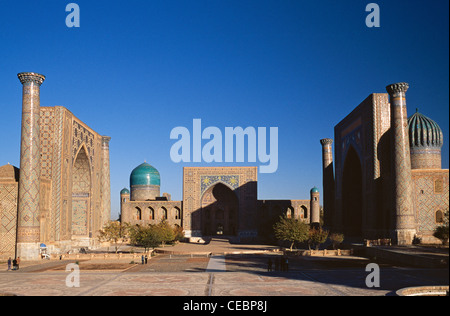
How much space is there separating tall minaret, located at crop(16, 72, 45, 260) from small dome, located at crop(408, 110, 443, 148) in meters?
25.8

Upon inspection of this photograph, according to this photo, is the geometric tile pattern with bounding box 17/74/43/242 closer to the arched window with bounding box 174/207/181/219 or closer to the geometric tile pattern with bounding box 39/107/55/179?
the geometric tile pattern with bounding box 39/107/55/179

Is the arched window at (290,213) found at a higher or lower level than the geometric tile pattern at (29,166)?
lower

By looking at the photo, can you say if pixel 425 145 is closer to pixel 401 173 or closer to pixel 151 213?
pixel 401 173

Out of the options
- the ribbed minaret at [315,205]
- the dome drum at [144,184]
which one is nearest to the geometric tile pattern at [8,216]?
the dome drum at [144,184]

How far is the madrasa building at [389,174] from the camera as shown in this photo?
82.5 ft

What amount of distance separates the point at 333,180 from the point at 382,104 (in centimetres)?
1260

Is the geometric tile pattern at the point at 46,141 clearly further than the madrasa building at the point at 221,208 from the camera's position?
No

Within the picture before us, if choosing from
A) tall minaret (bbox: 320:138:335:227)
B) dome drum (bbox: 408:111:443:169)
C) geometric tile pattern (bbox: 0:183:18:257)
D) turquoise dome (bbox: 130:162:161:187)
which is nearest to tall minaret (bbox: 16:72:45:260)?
geometric tile pattern (bbox: 0:183:18:257)

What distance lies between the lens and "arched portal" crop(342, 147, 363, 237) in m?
35.3

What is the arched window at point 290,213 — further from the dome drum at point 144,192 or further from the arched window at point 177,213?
the dome drum at point 144,192

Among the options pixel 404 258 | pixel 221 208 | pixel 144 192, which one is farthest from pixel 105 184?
pixel 404 258

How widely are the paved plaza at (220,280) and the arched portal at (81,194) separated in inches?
442

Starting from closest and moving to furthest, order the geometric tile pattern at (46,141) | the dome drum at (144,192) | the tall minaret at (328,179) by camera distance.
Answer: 1. the geometric tile pattern at (46,141)
2. the tall minaret at (328,179)
3. the dome drum at (144,192)
